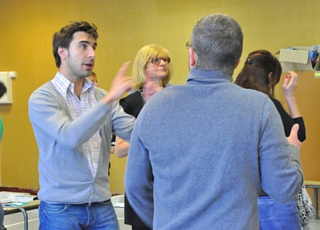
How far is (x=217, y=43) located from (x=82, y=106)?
3.24 feet

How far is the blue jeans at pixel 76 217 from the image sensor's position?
2.11 m

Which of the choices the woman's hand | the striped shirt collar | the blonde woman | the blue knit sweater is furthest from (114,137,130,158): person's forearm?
the blue knit sweater

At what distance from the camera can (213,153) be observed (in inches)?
55.9

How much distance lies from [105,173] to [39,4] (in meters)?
6.51

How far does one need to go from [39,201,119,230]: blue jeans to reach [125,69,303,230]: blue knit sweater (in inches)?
28.4

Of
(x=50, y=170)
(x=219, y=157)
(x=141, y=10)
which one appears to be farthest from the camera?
(x=141, y=10)

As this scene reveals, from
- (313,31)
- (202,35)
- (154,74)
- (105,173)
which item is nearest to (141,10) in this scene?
(313,31)

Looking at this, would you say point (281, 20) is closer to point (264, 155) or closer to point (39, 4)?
point (39, 4)

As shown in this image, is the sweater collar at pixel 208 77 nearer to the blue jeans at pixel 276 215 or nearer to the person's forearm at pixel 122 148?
the blue jeans at pixel 276 215

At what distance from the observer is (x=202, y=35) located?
150 cm

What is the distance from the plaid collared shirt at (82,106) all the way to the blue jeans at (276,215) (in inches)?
31.9

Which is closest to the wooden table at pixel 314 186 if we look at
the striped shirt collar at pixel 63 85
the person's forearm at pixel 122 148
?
the person's forearm at pixel 122 148

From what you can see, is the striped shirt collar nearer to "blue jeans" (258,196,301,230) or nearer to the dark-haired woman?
the dark-haired woman

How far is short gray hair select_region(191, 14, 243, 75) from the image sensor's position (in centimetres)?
148
